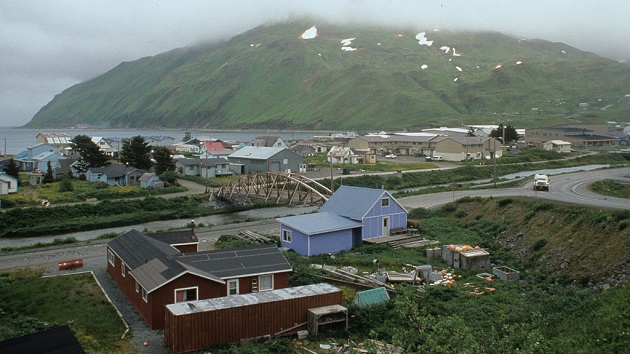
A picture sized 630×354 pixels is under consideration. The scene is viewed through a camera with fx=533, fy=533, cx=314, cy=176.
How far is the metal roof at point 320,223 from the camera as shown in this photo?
26.8 meters

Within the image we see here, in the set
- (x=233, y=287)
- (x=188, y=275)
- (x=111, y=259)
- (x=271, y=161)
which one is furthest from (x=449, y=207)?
(x=271, y=161)

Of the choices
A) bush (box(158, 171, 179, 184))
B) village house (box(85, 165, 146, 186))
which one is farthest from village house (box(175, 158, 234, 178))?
village house (box(85, 165, 146, 186))

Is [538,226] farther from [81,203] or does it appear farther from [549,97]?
[549,97]

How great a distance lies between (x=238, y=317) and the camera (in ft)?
49.7

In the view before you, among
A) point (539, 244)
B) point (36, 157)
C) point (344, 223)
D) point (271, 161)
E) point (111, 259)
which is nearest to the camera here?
point (111, 259)

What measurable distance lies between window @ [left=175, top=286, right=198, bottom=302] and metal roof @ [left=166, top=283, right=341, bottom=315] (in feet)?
6.02

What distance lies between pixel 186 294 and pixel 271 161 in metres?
50.5

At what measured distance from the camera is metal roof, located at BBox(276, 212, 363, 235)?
26.8 metres

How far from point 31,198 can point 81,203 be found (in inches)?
209

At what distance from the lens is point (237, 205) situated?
47.8 metres

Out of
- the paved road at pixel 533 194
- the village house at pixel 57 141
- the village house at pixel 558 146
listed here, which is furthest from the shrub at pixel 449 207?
the village house at pixel 57 141

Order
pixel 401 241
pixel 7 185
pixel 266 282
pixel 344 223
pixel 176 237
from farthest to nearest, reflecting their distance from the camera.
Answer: pixel 7 185
pixel 401 241
pixel 344 223
pixel 176 237
pixel 266 282

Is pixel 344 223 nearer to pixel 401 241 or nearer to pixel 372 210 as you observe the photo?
pixel 372 210

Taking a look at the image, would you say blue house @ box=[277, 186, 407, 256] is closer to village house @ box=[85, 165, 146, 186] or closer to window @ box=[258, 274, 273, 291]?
window @ box=[258, 274, 273, 291]
